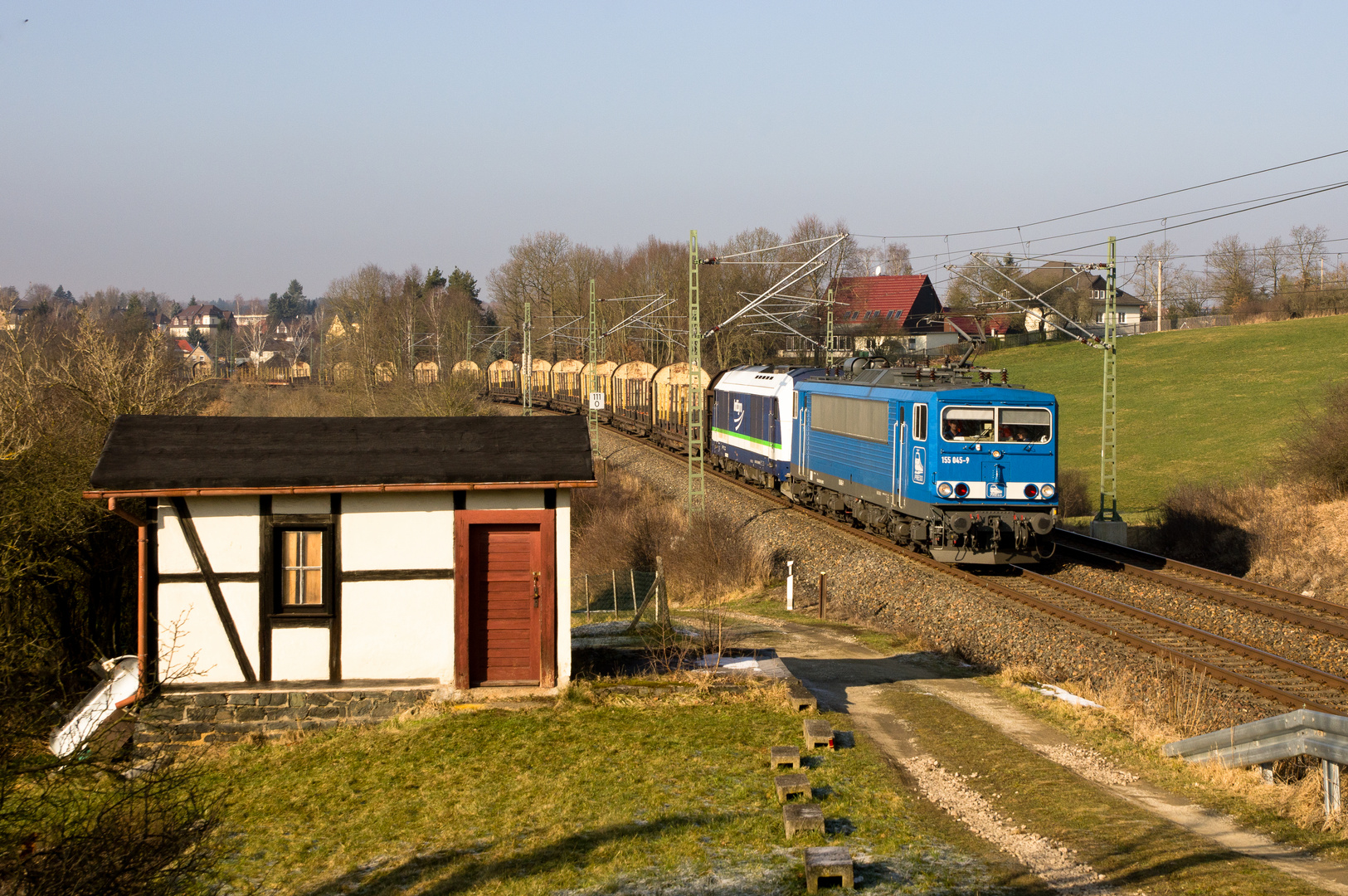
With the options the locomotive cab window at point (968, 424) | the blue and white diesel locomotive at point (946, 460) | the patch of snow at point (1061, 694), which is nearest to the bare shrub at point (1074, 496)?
the blue and white diesel locomotive at point (946, 460)

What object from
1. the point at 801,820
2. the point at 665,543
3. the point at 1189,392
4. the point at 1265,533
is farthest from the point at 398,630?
the point at 1189,392

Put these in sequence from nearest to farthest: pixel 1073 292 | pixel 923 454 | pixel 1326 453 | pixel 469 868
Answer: pixel 469 868
pixel 923 454
pixel 1326 453
pixel 1073 292

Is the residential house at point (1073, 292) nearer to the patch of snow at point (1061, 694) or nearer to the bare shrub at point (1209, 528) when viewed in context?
the bare shrub at point (1209, 528)

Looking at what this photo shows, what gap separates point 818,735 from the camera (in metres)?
9.92

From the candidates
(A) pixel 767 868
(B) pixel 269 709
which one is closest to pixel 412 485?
(B) pixel 269 709

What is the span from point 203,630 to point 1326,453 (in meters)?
22.7

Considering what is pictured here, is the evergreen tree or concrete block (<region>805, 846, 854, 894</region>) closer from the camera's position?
concrete block (<region>805, 846, 854, 894</region>)

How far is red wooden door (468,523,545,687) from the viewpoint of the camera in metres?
11.3

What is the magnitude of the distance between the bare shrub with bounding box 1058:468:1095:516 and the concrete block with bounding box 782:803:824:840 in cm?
2319

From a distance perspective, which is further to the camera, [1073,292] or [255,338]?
[255,338]

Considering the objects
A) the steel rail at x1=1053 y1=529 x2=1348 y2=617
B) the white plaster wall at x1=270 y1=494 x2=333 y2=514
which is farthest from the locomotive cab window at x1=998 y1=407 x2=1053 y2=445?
the white plaster wall at x1=270 y1=494 x2=333 y2=514

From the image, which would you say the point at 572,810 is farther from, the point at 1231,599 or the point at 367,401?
the point at 367,401

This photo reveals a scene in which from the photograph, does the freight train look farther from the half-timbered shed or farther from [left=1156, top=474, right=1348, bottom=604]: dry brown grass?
the half-timbered shed

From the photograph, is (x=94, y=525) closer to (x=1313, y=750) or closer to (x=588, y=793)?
(x=588, y=793)
